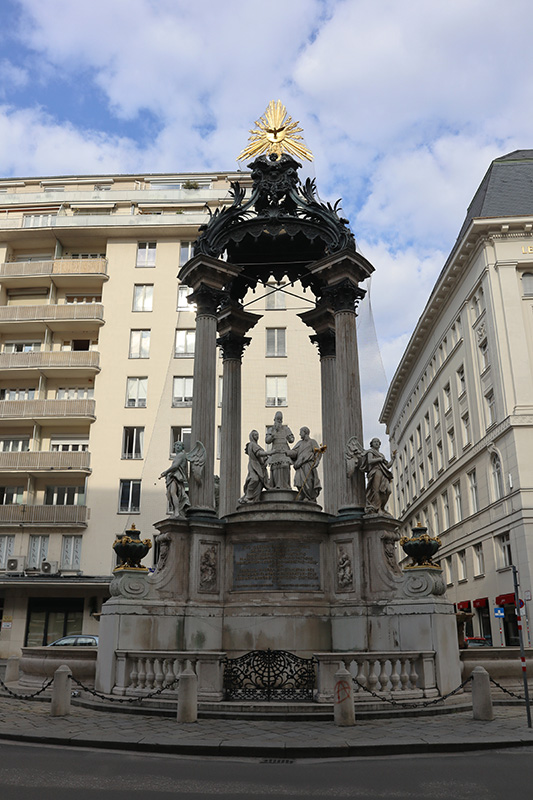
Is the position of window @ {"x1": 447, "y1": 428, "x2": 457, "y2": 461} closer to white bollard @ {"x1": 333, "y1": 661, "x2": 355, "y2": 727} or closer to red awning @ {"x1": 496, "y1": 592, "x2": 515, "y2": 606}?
red awning @ {"x1": 496, "y1": 592, "x2": 515, "y2": 606}

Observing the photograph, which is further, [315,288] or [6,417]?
[6,417]

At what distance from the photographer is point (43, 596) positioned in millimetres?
41906

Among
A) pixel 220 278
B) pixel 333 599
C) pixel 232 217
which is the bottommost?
pixel 333 599

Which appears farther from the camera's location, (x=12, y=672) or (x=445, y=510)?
(x=445, y=510)

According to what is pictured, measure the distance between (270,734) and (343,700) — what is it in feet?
4.34

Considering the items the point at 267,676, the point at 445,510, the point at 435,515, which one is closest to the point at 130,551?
the point at 267,676

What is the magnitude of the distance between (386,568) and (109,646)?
589 cm

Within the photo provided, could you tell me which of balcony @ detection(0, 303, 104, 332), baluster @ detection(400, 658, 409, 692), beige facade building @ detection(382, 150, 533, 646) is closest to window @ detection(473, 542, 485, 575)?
beige facade building @ detection(382, 150, 533, 646)

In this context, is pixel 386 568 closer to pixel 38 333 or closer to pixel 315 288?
pixel 315 288

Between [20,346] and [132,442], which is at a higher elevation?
→ [20,346]

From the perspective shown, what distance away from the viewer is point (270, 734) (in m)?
10.5

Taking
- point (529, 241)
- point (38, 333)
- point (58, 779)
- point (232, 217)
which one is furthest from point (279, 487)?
point (38, 333)

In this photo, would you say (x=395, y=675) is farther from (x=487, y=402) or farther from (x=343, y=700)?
(x=487, y=402)

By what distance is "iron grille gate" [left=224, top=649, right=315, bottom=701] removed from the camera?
12742mm
